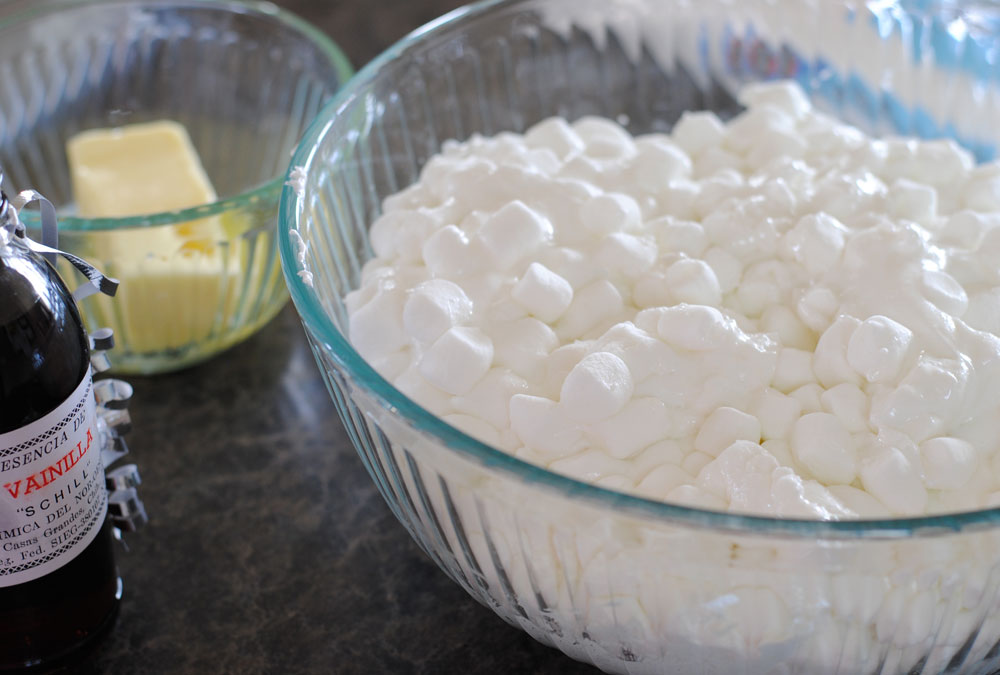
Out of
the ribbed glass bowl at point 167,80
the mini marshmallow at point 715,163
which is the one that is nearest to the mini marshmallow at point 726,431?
the mini marshmallow at point 715,163

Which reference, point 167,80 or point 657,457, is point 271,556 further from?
point 167,80

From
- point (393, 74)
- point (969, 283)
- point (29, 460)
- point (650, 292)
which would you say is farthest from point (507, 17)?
point (29, 460)

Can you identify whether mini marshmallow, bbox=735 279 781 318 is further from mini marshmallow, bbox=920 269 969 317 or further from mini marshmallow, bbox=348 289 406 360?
mini marshmallow, bbox=348 289 406 360

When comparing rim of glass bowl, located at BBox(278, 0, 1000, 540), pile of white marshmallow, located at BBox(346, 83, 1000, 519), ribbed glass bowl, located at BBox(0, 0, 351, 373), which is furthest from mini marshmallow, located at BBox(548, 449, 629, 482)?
ribbed glass bowl, located at BBox(0, 0, 351, 373)

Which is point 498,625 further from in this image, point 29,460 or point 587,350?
point 29,460

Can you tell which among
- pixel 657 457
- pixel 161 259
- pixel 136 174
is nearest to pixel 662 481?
pixel 657 457

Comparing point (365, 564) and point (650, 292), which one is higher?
point (650, 292)
